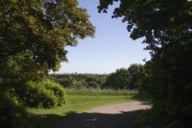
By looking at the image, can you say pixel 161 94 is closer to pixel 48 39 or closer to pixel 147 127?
pixel 147 127

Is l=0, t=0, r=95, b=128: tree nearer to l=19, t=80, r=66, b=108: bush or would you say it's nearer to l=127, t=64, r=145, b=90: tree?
l=19, t=80, r=66, b=108: bush

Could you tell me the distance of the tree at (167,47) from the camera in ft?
22.1

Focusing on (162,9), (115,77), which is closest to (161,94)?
(162,9)

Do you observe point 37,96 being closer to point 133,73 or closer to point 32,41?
point 32,41

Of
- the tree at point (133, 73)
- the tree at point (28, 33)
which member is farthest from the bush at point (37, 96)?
the tree at point (133, 73)

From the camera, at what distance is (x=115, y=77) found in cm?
6550

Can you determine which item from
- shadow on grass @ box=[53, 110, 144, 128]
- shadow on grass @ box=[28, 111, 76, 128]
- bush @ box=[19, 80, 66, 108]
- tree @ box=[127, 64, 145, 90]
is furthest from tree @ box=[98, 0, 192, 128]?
tree @ box=[127, 64, 145, 90]

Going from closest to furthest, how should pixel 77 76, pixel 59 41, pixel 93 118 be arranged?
pixel 59 41, pixel 93 118, pixel 77 76

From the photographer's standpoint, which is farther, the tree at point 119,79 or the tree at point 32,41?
the tree at point 119,79

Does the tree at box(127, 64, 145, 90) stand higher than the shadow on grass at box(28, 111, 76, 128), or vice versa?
the tree at box(127, 64, 145, 90)

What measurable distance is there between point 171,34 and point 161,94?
2.17 m

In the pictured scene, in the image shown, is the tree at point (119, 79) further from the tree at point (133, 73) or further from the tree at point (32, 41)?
the tree at point (32, 41)

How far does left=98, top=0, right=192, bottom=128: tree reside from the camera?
22.1 ft

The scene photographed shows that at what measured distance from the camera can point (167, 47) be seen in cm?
821
